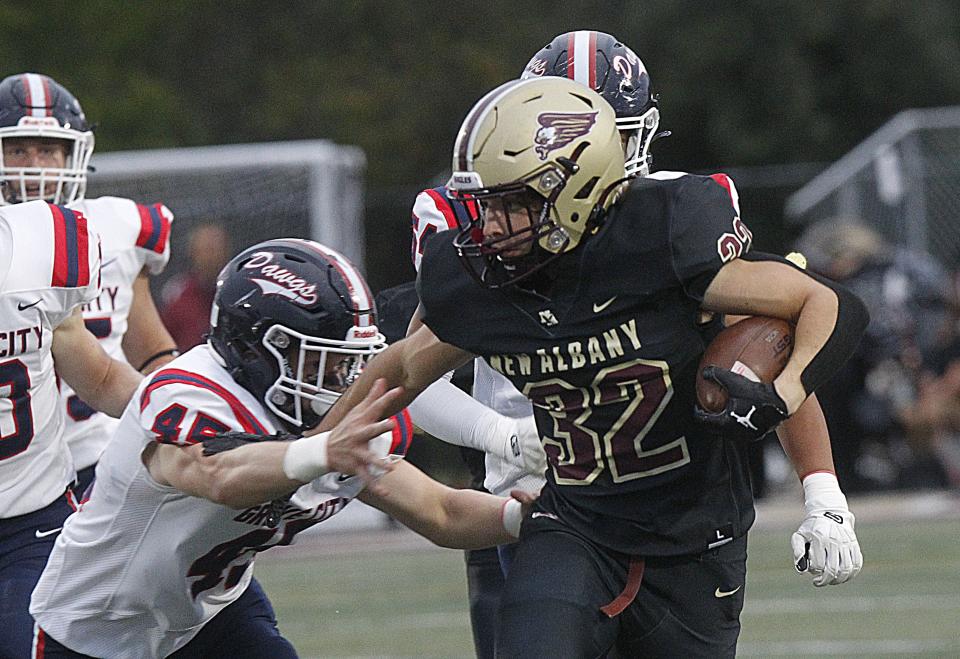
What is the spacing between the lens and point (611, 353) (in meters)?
3.24

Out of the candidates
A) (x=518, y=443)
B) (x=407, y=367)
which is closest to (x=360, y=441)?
(x=407, y=367)

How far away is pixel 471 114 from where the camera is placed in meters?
3.29

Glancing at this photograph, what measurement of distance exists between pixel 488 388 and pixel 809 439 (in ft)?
3.27

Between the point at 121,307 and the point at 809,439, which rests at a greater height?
the point at 809,439

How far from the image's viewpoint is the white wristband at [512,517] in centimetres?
355

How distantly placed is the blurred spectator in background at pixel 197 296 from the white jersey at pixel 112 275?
4032mm

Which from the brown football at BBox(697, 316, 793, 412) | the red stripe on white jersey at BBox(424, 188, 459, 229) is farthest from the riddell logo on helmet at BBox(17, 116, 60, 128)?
the brown football at BBox(697, 316, 793, 412)

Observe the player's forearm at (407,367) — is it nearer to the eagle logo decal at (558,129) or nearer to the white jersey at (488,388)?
the white jersey at (488,388)

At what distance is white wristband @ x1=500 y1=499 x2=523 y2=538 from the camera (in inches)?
140

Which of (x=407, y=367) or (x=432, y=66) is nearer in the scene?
(x=407, y=367)

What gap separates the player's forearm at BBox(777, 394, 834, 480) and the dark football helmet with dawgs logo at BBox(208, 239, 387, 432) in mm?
819

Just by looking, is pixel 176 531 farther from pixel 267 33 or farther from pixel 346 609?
pixel 267 33

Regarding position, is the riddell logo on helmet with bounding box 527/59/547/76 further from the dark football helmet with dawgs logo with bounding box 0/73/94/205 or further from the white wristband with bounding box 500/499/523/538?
the dark football helmet with dawgs logo with bounding box 0/73/94/205

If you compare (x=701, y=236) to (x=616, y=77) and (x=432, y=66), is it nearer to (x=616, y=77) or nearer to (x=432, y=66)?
(x=616, y=77)
